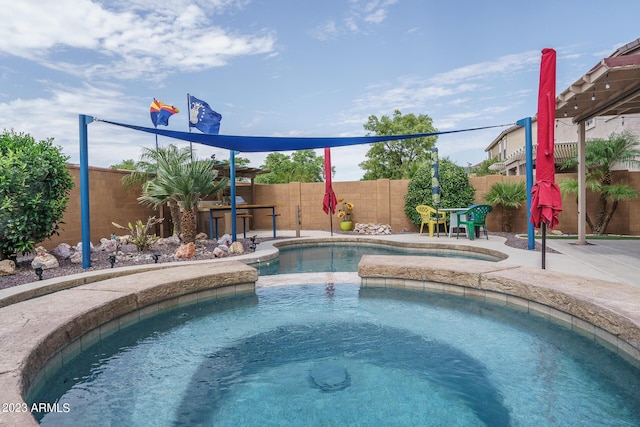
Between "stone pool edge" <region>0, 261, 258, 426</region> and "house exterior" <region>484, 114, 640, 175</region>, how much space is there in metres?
7.25

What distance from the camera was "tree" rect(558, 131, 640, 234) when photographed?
29.9 feet

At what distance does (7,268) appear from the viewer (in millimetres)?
4961

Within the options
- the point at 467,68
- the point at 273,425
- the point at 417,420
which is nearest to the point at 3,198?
the point at 273,425

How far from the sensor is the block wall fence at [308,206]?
7.86 meters

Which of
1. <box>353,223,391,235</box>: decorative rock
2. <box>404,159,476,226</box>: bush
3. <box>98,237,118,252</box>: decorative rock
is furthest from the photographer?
<box>353,223,391,235</box>: decorative rock

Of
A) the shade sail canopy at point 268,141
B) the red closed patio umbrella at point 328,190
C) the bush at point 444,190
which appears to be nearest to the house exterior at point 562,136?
the bush at point 444,190

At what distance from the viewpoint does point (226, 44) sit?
8.36m

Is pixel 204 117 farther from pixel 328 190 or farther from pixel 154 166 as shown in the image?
pixel 328 190

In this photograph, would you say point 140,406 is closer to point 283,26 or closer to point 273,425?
point 273,425

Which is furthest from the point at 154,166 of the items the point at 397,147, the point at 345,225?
the point at 397,147

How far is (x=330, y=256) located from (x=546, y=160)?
434 cm

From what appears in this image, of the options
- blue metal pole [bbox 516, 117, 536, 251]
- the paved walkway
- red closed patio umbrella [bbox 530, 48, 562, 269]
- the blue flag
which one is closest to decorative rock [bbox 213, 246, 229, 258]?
the blue flag

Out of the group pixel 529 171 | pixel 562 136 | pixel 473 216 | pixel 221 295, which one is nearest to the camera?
pixel 221 295

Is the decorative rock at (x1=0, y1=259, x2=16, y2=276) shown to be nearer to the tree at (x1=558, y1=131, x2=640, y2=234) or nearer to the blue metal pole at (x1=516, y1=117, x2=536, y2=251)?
the blue metal pole at (x1=516, y1=117, x2=536, y2=251)
